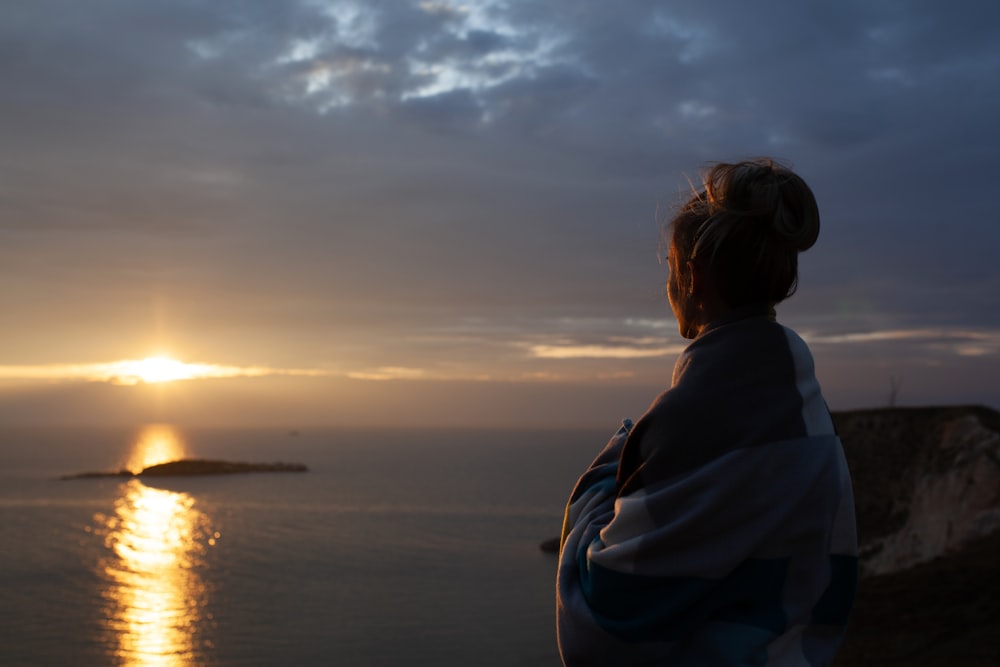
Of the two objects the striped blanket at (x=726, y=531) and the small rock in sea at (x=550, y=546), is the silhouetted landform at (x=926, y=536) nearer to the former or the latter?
the striped blanket at (x=726, y=531)

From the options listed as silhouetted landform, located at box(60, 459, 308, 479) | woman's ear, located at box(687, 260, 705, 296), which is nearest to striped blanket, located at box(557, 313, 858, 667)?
woman's ear, located at box(687, 260, 705, 296)

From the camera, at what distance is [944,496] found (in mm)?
28828

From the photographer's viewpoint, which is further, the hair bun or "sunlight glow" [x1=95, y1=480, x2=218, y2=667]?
"sunlight glow" [x1=95, y1=480, x2=218, y2=667]

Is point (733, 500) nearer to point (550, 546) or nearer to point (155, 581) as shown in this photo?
point (155, 581)

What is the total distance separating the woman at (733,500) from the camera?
167cm

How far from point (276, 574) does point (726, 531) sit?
155 feet

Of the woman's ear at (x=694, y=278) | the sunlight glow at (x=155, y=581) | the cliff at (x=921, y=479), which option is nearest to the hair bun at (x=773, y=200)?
the woman's ear at (x=694, y=278)

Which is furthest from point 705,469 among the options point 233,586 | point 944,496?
point 233,586

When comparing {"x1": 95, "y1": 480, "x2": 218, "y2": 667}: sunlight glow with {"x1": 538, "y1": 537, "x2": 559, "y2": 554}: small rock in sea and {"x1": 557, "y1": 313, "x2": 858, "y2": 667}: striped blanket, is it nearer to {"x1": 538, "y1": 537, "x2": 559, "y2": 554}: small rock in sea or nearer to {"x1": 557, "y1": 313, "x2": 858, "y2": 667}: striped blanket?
{"x1": 538, "y1": 537, "x2": 559, "y2": 554}: small rock in sea

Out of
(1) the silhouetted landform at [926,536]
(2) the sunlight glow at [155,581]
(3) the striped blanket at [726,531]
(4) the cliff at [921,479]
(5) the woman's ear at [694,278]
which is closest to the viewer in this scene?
(3) the striped blanket at [726,531]

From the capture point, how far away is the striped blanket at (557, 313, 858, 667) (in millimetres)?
1672

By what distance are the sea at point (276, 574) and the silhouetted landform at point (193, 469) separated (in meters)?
9.93

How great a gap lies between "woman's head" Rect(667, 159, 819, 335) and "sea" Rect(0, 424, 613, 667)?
2661 cm

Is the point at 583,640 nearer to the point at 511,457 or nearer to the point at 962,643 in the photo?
the point at 962,643
